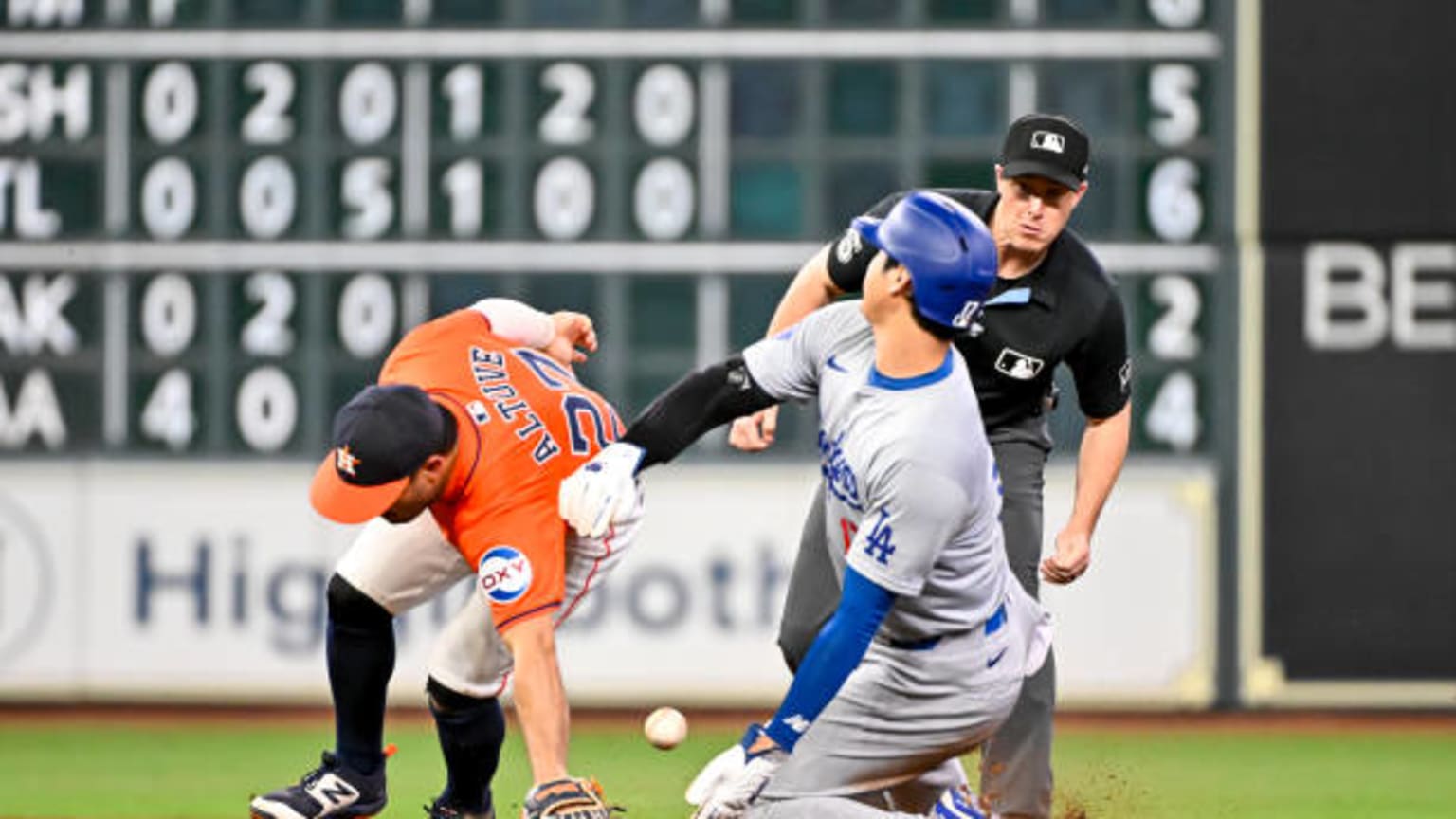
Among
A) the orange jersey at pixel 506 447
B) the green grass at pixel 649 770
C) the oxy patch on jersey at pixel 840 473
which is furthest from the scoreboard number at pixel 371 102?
the oxy patch on jersey at pixel 840 473

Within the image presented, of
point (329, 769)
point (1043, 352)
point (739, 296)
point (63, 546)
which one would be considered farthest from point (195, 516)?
point (1043, 352)

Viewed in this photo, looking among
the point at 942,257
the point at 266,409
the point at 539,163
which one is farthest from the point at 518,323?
the point at 266,409

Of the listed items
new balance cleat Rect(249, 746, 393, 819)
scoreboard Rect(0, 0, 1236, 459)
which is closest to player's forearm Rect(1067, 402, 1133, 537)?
new balance cleat Rect(249, 746, 393, 819)

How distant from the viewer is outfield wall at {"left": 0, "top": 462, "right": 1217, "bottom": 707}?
10.4m

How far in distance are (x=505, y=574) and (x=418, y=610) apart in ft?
16.0

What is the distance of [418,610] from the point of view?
34.0ft

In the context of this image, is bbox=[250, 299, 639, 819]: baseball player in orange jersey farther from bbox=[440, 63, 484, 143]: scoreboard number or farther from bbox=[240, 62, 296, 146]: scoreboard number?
bbox=[240, 62, 296, 146]: scoreboard number

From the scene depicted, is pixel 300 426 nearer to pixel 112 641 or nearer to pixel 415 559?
pixel 112 641

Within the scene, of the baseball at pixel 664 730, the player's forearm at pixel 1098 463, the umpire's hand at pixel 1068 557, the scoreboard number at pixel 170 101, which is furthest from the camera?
the scoreboard number at pixel 170 101

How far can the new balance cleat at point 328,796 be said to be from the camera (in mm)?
6207

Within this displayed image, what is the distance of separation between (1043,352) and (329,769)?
6.58ft

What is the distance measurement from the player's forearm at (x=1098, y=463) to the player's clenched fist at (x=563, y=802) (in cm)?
144

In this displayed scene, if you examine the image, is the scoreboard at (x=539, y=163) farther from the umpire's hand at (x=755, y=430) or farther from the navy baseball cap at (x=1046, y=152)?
the umpire's hand at (x=755, y=430)

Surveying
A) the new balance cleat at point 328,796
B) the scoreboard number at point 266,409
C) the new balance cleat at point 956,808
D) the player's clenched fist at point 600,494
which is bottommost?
the new balance cleat at point 328,796
